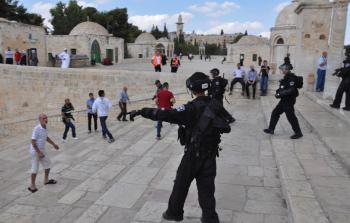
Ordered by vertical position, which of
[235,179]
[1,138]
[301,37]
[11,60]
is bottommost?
[1,138]

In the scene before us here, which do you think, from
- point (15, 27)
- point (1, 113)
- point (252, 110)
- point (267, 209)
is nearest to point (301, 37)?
point (252, 110)

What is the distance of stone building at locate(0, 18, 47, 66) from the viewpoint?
65.9 feet

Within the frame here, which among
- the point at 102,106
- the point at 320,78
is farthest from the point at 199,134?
the point at 320,78

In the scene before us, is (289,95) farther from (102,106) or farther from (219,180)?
(102,106)

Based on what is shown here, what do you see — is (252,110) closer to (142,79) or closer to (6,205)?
(142,79)

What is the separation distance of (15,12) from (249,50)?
1130 inches

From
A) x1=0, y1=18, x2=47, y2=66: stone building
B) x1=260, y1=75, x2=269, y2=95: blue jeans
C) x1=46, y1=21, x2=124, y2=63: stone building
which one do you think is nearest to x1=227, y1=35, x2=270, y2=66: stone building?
x1=46, y1=21, x2=124, y2=63: stone building

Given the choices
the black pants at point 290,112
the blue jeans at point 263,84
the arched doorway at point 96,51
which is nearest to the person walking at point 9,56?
the arched doorway at point 96,51

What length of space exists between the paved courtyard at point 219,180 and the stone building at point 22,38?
45.5ft

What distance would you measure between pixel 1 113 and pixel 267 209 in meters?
17.2

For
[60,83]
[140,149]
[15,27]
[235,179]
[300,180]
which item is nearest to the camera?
[300,180]

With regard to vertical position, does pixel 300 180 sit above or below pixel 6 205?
above

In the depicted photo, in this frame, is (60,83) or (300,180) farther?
(60,83)

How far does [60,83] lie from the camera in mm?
16828
